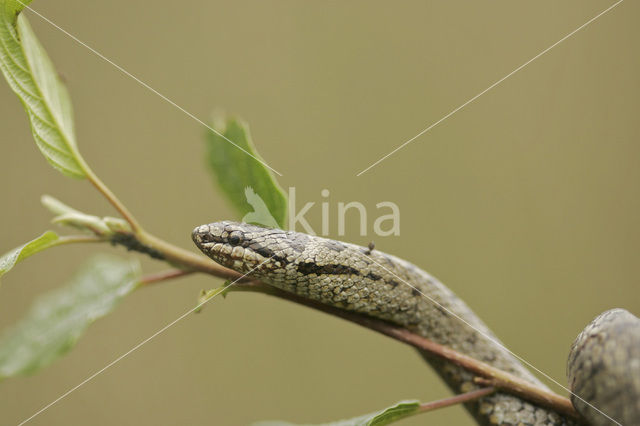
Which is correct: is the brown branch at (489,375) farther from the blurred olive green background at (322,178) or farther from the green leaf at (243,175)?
the blurred olive green background at (322,178)

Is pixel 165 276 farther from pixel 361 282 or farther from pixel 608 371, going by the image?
pixel 608 371

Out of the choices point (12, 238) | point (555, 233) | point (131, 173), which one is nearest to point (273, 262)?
point (131, 173)

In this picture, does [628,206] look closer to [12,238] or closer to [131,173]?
[131,173]

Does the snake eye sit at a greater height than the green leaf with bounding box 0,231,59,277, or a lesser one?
lesser

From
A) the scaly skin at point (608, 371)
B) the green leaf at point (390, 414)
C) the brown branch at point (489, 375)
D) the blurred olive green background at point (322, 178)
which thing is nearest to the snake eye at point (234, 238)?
the brown branch at point (489, 375)

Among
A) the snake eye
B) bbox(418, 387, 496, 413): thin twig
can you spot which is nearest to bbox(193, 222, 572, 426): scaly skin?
the snake eye

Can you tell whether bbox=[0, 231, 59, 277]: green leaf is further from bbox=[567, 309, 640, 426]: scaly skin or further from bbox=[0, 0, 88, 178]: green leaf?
bbox=[567, 309, 640, 426]: scaly skin

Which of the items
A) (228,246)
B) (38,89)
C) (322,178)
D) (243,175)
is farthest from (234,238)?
(322,178)
